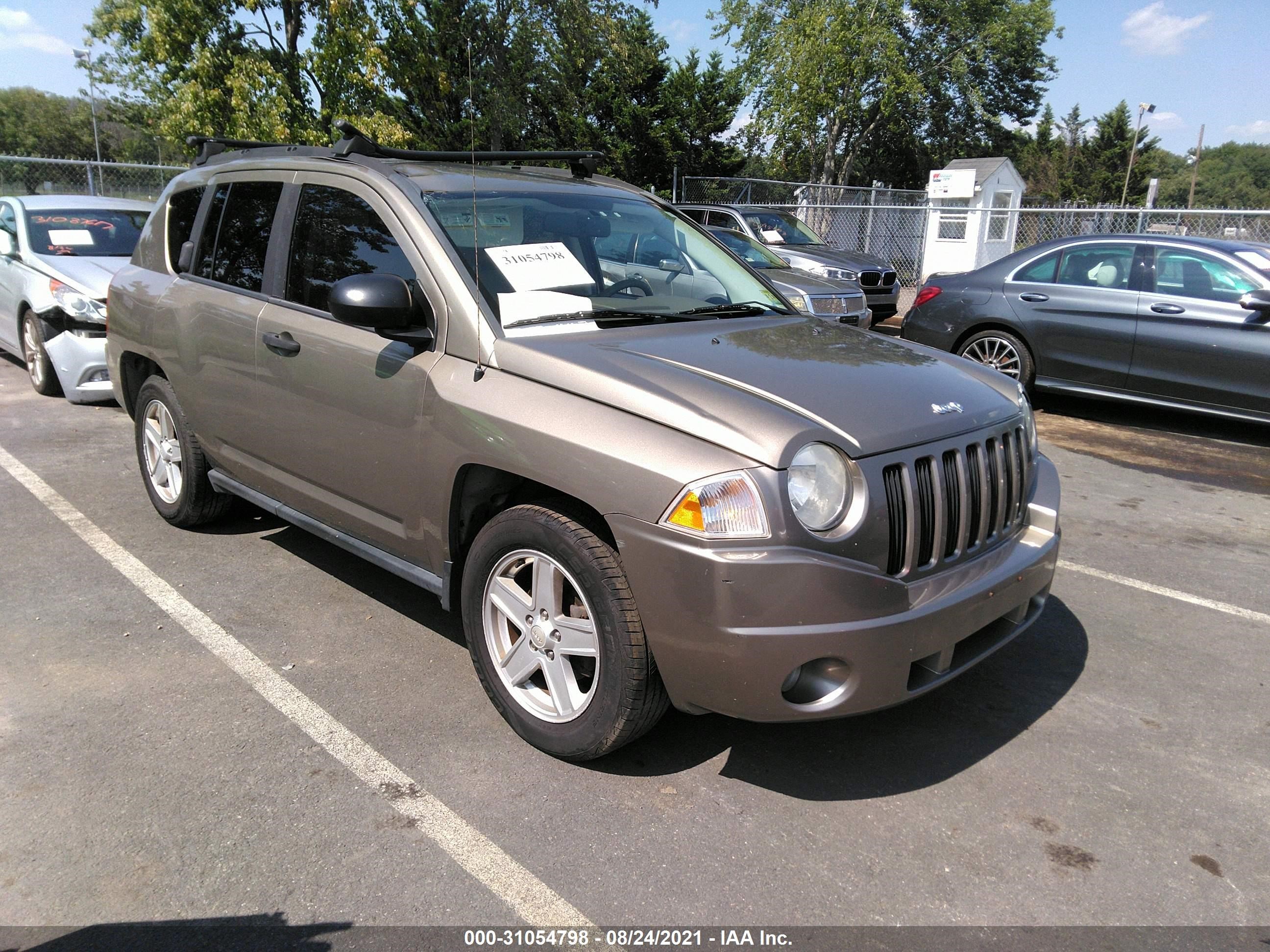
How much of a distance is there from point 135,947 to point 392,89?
15.6m

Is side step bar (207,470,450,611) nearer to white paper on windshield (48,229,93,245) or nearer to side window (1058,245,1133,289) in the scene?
white paper on windshield (48,229,93,245)

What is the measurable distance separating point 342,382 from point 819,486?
1.94 meters

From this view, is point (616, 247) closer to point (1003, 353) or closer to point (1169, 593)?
point (1169, 593)

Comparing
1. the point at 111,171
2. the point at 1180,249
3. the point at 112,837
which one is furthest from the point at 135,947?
the point at 111,171

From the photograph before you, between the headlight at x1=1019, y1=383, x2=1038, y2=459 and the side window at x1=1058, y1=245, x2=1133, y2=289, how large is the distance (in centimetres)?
540

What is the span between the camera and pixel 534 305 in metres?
3.37

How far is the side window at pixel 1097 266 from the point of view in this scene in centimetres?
816

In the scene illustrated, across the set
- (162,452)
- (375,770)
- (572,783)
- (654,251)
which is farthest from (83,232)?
(572,783)

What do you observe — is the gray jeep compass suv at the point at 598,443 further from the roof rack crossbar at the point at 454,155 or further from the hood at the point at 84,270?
the hood at the point at 84,270

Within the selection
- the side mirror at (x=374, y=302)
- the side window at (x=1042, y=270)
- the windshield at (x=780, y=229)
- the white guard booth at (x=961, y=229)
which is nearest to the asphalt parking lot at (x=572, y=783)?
the side mirror at (x=374, y=302)

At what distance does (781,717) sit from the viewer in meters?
2.66

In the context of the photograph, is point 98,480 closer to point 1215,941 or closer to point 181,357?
point 181,357

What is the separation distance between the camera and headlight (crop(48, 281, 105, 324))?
297 inches

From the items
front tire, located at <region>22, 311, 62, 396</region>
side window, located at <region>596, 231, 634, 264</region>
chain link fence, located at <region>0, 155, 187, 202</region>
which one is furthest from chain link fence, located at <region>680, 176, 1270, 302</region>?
chain link fence, located at <region>0, 155, 187, 202</region>
